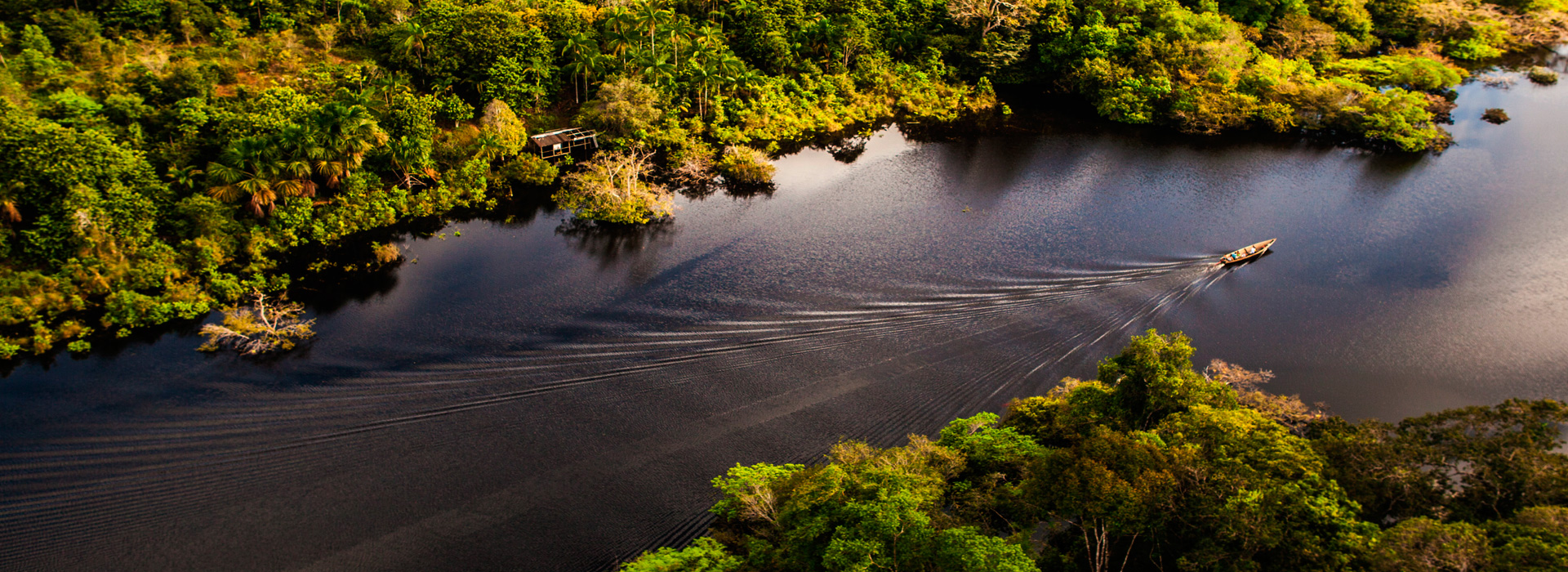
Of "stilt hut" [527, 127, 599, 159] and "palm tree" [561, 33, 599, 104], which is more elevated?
"palm tree" [561, 33, 599, 104]

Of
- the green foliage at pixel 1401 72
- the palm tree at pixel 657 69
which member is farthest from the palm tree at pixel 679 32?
the green foliage at pixel 1401 72

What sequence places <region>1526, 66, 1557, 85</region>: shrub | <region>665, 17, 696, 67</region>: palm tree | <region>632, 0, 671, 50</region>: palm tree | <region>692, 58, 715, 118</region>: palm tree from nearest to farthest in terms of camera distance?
<region>692, 58, 715, 118</region>: palm tree
<region>632, 0, 671, 50</region>: palm tree
<region>665, 17, 696, 67</region>: palm tree
<region>1526, 66, 1557, 85</region>: shrub

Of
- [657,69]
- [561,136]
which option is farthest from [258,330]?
[657,69]

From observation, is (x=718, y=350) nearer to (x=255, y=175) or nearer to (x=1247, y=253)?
(x=255, y=175)

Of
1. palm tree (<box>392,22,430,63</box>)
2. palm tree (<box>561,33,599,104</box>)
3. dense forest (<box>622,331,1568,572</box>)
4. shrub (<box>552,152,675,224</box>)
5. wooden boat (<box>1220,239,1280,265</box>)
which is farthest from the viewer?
palm tree (<box>561,33,599,104</box>)

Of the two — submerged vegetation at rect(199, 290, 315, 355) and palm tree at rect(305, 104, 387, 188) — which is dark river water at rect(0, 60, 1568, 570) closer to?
submerged vegetation at rect(199, 290, 315, 355)

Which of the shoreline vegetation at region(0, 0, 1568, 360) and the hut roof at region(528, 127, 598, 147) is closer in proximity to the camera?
the shoreline vegetation at region(0, 0, 1568, 360)

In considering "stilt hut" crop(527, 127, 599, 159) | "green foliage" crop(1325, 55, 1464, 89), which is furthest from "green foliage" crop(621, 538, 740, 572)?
"green foliage" crop(1325, 55, 1464, 89)
